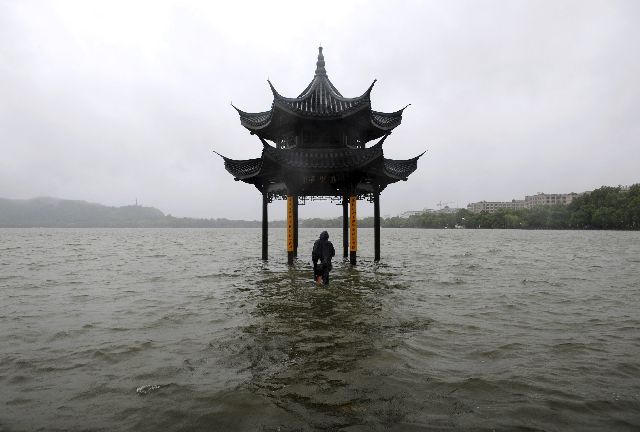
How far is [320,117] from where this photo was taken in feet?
56.2

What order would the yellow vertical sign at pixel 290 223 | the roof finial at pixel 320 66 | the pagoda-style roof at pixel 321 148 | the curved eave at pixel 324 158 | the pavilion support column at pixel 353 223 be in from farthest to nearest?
1. the roof finial at pixel 320 66
2. the yellow vertical sign at pixel 290 223
3. the pavilion support column at pixel 353 223
4. the pagoda-style roof at pixel 321 148
5. the curved eave at pixel 324 158

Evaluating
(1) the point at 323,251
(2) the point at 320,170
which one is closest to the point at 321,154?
(2) the point at 320,170

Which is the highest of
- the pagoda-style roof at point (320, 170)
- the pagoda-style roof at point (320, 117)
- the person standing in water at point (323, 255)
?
the pagoda-style roof at point (320, 117)

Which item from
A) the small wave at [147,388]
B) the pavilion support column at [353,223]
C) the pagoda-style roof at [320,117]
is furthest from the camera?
the pavilion support column at [353,223]

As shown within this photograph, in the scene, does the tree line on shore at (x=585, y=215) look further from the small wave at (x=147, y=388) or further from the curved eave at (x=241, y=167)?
the small wave at (x=147, y=388)

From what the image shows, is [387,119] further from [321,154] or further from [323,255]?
[323,255]

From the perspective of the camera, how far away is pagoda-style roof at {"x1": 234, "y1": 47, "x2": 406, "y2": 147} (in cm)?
Result: 1705

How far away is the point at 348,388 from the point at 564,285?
446 inches

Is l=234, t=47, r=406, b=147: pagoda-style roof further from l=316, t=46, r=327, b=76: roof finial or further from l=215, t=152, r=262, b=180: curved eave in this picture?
l=215, t=152, r=262, b=180: curved eave

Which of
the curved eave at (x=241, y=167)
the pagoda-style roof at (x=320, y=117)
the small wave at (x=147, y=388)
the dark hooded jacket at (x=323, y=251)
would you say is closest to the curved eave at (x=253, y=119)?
the pagoda-style roof at (x=320, y=117)

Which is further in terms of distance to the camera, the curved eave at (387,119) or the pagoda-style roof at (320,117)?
the curved eave at (387,119)

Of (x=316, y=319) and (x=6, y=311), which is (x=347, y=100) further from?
(x=6, y=311)

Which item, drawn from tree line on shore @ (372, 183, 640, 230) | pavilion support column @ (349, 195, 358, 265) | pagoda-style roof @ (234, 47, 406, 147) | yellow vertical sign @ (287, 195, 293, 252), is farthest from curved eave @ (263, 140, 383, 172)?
tree line on shore @ (372, 183, 640, 230)

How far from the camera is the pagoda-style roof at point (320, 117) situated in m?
17.0
